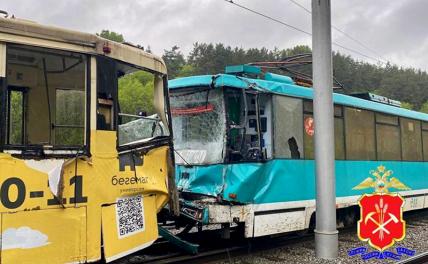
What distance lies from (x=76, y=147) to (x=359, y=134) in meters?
7.12

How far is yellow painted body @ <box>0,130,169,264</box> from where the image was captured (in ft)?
14.7

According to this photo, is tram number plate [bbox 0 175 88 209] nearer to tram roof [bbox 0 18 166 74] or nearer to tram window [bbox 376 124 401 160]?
tram roof [bbox 0 18 166 74]

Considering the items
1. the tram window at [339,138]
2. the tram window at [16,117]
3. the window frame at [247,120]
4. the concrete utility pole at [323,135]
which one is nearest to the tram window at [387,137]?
the tram window at [339,138]

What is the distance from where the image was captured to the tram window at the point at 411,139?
12.5 meters

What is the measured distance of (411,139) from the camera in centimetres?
1289

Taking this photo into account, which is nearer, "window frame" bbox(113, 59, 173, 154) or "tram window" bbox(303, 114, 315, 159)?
"window frame" bbox(113, 59, 173, 154)

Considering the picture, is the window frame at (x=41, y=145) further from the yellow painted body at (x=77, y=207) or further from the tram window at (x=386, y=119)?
the tram window at (x=386, y=119)

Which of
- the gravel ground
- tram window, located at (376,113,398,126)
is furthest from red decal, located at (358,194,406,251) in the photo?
tram window, located at (376,113,398,126)

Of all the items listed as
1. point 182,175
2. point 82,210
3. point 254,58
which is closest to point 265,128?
point 182,175

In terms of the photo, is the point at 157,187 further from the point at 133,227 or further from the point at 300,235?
the point at 300,235

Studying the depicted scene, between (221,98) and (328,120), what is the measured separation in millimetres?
1752

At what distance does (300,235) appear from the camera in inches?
394

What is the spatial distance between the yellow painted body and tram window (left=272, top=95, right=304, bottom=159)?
9.93 ft

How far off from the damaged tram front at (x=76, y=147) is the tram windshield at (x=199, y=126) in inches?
77.6
